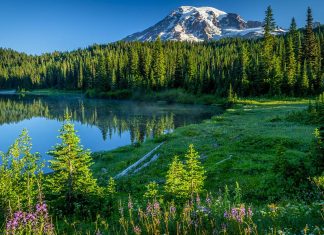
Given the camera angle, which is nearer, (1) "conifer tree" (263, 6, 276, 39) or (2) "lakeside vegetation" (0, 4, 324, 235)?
(2) "lakeside vegetation" (0, 4, 324, 235)

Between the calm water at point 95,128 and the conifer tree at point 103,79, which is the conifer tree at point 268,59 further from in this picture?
the conifer tree at point 103,79

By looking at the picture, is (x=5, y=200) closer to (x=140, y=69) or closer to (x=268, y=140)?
(x=268, y=140)

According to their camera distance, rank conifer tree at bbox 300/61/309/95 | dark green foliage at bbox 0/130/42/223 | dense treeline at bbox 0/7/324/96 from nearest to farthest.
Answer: dark green foliage at bbox 0/130/42/223
conifer tree at bbox 300/61/309/95
dense treeline at bbox 0/7/324/96

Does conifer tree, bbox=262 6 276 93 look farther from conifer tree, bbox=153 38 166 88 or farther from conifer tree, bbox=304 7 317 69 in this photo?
conifer tree, bbox=153 38 166 88

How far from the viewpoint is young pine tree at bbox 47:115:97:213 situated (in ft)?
38.0

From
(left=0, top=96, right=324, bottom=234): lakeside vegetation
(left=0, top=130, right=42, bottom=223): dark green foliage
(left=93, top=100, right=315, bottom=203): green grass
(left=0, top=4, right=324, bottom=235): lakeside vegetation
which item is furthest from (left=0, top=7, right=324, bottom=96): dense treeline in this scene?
(left=0, top=130, right=42, bottom=223): dark green foliage

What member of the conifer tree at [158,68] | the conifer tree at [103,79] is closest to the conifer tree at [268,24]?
the conifer tree at [158,68]

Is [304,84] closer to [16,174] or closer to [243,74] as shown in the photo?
[243,74]

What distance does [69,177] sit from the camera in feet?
38.4

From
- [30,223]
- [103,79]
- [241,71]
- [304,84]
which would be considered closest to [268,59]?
[241,71]

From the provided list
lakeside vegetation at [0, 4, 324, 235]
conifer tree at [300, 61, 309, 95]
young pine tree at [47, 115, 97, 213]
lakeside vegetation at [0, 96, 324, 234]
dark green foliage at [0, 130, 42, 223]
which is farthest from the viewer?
conifer tree at [300, 61, 309, 95]

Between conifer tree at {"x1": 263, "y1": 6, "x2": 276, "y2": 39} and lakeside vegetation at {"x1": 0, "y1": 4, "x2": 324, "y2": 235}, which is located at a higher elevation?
conifer tree at {"x1": 263, "y1": 6, "x2": 276, "y2": 39}

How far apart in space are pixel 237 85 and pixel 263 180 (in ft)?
244

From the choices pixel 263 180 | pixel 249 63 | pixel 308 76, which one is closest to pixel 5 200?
pixel 263 180
